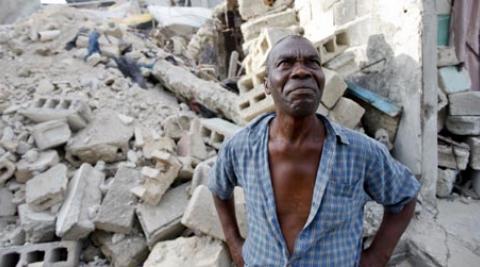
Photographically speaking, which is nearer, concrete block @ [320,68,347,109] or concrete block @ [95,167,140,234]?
concrete block @ [95,167,140,234]

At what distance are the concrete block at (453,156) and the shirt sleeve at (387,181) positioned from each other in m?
1.91

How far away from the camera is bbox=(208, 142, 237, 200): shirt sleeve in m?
1.73

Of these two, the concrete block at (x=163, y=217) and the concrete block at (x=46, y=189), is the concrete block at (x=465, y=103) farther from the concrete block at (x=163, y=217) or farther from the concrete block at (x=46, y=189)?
the concrete block at (x=46, y=189)

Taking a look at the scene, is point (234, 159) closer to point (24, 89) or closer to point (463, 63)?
point (463, 63)

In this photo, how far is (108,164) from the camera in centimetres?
349

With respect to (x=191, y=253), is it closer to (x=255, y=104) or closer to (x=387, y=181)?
(x=255, y=104)

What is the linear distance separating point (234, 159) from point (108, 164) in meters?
2.18

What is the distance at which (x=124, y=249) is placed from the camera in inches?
109

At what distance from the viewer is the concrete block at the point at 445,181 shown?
3.20 metres

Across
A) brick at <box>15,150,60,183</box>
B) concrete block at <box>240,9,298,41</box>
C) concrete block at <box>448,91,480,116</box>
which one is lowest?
brick at <box>15,150,60,183</box>

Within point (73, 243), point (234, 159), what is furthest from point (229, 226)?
point (73, 243)

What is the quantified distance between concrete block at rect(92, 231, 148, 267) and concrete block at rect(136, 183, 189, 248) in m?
0.12

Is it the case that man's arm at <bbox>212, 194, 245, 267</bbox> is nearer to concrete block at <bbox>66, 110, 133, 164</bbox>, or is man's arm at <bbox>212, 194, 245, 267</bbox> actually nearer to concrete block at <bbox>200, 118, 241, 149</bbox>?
concrete block at <bbox>200, 118, 241, 149</bbox>

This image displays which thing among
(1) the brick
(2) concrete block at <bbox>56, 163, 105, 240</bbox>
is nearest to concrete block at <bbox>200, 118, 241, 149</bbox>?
(2) concrete block at <bbox>56, 163, 105, 240</bbox>
